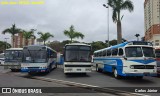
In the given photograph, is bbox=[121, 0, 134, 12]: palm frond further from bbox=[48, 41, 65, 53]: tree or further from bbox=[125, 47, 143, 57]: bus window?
bbox=[48, 41, 65, 53]: tree

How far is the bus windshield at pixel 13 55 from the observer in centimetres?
2702

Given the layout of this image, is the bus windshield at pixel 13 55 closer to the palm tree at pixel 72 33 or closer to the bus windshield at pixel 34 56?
the bus windshield at pixel 34 56

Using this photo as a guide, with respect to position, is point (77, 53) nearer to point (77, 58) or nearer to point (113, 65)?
point (77, 58)

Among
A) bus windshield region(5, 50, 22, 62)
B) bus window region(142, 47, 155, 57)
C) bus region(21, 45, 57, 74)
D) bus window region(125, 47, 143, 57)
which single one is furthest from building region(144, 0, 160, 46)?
bus window region(125, 47, 143, 57)

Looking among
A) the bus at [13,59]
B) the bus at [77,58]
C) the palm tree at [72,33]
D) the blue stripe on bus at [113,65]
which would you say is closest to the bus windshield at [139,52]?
the blue stripe on bus at [113,65]

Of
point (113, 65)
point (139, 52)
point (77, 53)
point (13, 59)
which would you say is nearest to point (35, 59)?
point (77, 53)

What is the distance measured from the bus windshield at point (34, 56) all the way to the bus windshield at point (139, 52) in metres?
9.23

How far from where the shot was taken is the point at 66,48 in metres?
20.4

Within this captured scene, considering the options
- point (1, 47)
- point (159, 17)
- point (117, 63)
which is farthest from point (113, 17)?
point (1, 47)

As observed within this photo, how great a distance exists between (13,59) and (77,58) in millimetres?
10300

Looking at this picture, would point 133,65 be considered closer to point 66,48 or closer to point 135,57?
point 135,57

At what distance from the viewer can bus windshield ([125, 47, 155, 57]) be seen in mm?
15809

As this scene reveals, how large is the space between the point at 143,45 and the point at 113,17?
18315mm

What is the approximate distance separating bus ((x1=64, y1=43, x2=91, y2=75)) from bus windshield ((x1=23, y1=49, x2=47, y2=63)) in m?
3.07
